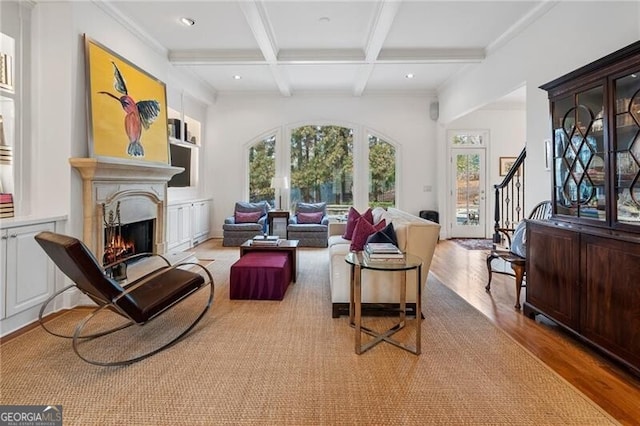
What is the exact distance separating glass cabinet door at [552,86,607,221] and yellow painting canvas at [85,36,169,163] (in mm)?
4329

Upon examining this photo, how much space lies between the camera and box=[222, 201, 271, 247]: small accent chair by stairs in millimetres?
6945

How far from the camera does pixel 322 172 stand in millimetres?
8125

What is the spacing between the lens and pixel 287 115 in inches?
315

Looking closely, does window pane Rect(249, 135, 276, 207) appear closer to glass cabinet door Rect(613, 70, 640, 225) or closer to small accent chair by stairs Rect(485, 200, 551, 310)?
small accent chair by stairs Rect(485, 200, 551, 310)

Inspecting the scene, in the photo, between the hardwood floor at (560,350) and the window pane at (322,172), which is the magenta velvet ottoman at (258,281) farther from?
the window pane at (322,172)

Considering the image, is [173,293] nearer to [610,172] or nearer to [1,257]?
[1,257]

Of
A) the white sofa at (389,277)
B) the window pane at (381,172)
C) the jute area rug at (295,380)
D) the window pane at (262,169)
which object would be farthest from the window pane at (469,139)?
the jute area rug at (295,380)

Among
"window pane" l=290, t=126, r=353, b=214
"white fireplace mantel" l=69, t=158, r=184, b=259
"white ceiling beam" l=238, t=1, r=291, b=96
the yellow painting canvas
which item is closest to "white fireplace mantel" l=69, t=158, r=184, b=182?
"white fireplace mantel" l=69, t=158, r=184, b=259

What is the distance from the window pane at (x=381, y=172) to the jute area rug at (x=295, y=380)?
5.17 metres

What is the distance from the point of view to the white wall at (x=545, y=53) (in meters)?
3.17

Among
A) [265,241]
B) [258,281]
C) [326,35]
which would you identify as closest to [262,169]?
[326,35]

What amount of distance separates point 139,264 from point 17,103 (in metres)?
2.14

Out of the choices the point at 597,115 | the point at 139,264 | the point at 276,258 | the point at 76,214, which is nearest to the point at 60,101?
the point at 76,214

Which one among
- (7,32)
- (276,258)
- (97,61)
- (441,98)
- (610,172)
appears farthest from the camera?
(441,98)
